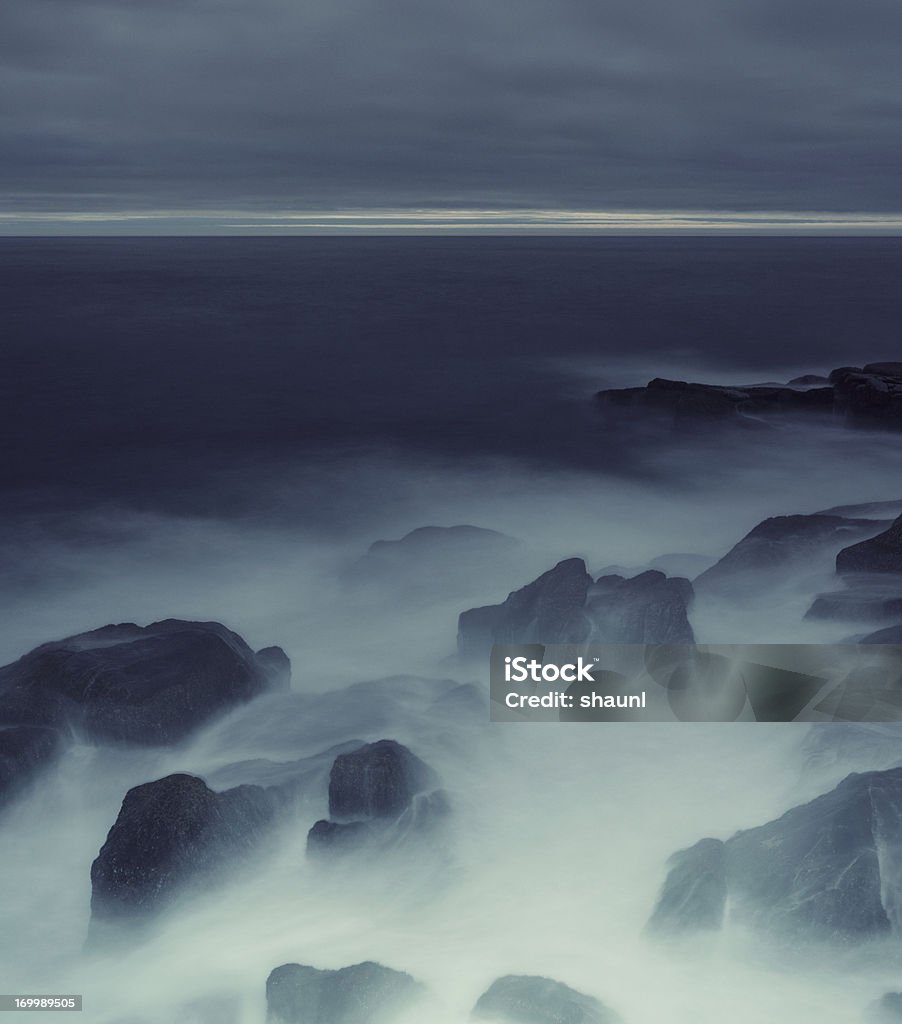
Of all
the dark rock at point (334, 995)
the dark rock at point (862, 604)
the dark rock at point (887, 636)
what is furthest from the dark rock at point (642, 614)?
the dark rock at point (334, 995)

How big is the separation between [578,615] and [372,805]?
496cm

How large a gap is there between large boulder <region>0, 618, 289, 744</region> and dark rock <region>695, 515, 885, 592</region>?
8907 millimetres

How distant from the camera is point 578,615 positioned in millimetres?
15805

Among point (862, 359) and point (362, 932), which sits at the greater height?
point (862, 359)

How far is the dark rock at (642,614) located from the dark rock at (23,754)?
7.81m

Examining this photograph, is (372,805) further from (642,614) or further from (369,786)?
(642,614)

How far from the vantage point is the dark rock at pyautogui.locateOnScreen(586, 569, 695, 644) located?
15.5 m

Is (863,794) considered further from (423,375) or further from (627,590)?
(423,375)

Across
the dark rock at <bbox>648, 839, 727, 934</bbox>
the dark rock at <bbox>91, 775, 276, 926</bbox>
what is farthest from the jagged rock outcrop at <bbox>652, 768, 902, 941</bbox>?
the dark rock at <bbox>91, 775, 276, 926</bbox>

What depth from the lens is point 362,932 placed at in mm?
10961

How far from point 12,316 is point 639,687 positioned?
A: 5556cm

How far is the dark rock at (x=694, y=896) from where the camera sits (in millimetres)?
10719

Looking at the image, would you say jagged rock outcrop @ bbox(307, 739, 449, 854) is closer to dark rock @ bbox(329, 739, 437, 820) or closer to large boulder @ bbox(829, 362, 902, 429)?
dark rock @ bbox(329, 739, 437, 820)

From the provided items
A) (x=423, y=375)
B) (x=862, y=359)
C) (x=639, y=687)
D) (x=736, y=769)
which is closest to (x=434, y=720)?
(x=639, y=687)
